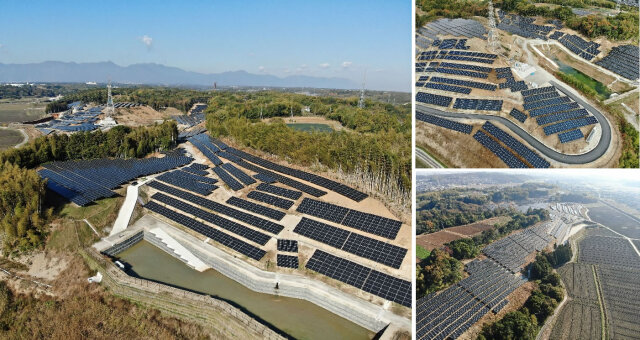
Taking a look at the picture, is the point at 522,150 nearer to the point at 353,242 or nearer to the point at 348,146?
the point at 353,242

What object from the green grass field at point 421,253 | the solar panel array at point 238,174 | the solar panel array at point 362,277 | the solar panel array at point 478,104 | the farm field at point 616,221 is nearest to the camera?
the farm field at point 616,221

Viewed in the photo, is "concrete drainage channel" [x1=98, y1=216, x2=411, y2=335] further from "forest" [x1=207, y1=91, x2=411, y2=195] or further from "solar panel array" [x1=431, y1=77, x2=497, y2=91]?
"solar panel array" [x1=431, y1=77, x2=497, y2=91]

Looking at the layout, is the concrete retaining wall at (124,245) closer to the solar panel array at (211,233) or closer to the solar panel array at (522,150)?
the solar panel array at (211,233)

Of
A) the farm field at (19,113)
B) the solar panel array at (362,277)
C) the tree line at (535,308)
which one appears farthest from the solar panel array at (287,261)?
the farm field at (19,113)

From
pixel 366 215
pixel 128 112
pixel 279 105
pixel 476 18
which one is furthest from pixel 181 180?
pixel 128 112

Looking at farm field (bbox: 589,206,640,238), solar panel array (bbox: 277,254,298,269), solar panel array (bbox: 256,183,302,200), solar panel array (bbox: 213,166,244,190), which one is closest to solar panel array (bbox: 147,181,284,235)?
solar panel array (bbox: 277,254,298,269)

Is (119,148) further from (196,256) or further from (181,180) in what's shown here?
Result: (196,256)
